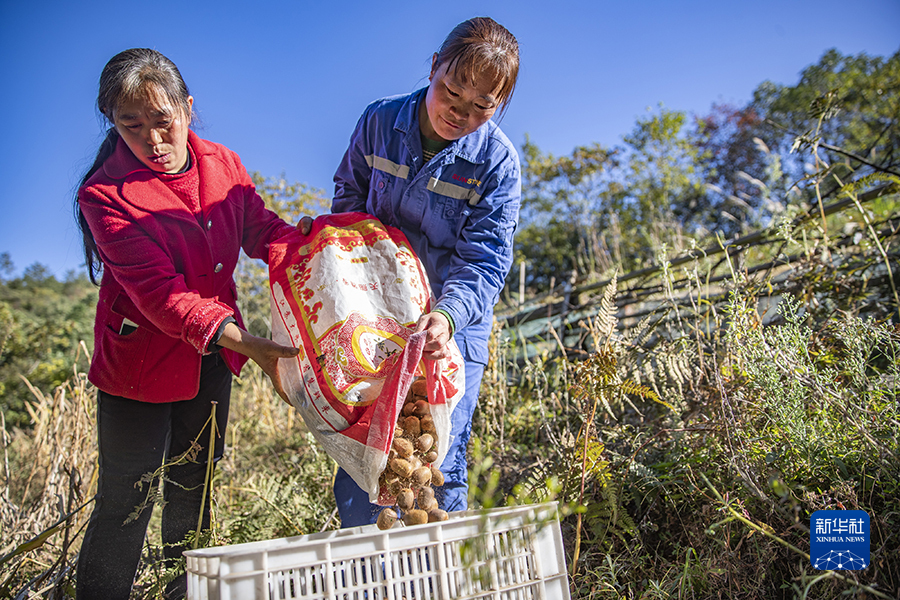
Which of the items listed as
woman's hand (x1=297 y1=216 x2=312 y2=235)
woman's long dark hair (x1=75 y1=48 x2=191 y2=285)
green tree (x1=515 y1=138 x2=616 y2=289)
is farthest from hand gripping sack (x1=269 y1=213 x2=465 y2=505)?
green tree (x1=515 y1=138 x2=616 y2=289)

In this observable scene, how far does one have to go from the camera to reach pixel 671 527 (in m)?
1.55

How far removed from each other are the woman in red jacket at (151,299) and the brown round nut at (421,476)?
0.42m

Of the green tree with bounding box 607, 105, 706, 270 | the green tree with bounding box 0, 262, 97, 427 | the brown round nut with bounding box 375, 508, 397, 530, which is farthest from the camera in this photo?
the green tree with bounding box 607, 105, 706, 270

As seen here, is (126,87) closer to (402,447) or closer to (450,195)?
(450,195)

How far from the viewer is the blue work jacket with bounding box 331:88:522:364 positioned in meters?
1.54

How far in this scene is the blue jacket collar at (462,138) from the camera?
1530 millimetres

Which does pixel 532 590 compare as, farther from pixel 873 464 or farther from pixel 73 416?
pixel 73 416

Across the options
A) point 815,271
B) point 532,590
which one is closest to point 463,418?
point 532,590

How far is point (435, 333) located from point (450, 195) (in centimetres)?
52

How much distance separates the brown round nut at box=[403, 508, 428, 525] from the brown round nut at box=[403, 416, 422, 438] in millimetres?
197

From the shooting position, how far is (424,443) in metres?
1.21

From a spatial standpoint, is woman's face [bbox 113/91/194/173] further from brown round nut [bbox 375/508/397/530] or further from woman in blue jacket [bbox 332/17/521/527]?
brown round nut [bbox 375/508/397/530]

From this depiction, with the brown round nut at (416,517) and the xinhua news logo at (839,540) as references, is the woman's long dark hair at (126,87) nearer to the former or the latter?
the brown round nut at (416,517)

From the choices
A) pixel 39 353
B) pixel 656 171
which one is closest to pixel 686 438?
pixel 39 353
